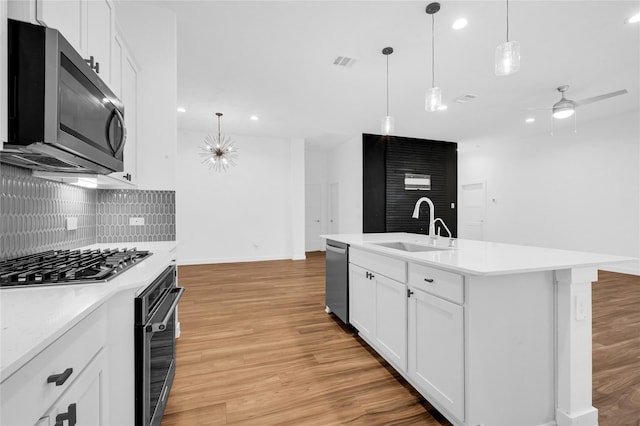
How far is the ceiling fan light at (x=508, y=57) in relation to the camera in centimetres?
204

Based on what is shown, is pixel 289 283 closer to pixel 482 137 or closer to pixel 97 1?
pixel 97 1

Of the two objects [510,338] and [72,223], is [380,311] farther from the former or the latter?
[72,223]

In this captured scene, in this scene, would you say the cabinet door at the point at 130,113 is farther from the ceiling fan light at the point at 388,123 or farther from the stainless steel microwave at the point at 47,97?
the ceiling fan light at the point at 388,123

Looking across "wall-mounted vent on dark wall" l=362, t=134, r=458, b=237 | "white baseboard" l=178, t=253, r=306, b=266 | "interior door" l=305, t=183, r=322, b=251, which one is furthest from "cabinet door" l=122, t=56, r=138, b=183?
"interior door" l=305, t=183, r=322, b=251

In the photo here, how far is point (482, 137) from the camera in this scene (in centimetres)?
746

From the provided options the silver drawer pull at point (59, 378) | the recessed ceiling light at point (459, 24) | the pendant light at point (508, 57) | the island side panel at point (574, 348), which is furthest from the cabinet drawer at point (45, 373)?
the recessed ceiling light at point (459, 24)

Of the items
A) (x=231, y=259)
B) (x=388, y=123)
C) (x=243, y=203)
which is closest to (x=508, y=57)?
(x=388, y=123)

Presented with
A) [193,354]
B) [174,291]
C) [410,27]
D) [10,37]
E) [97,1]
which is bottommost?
[193,354]

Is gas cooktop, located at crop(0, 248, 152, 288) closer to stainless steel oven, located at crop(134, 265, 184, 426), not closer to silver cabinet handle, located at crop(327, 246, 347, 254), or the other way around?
stainless steel oven, located at crop(134, 265, 184, 426)

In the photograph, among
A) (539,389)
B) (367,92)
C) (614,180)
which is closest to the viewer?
(539,389)

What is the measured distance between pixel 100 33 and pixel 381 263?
91.3 inches

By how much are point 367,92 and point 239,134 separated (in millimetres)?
3639

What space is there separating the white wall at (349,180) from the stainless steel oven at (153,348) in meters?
5.75

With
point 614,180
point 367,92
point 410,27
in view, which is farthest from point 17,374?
point 614,180
